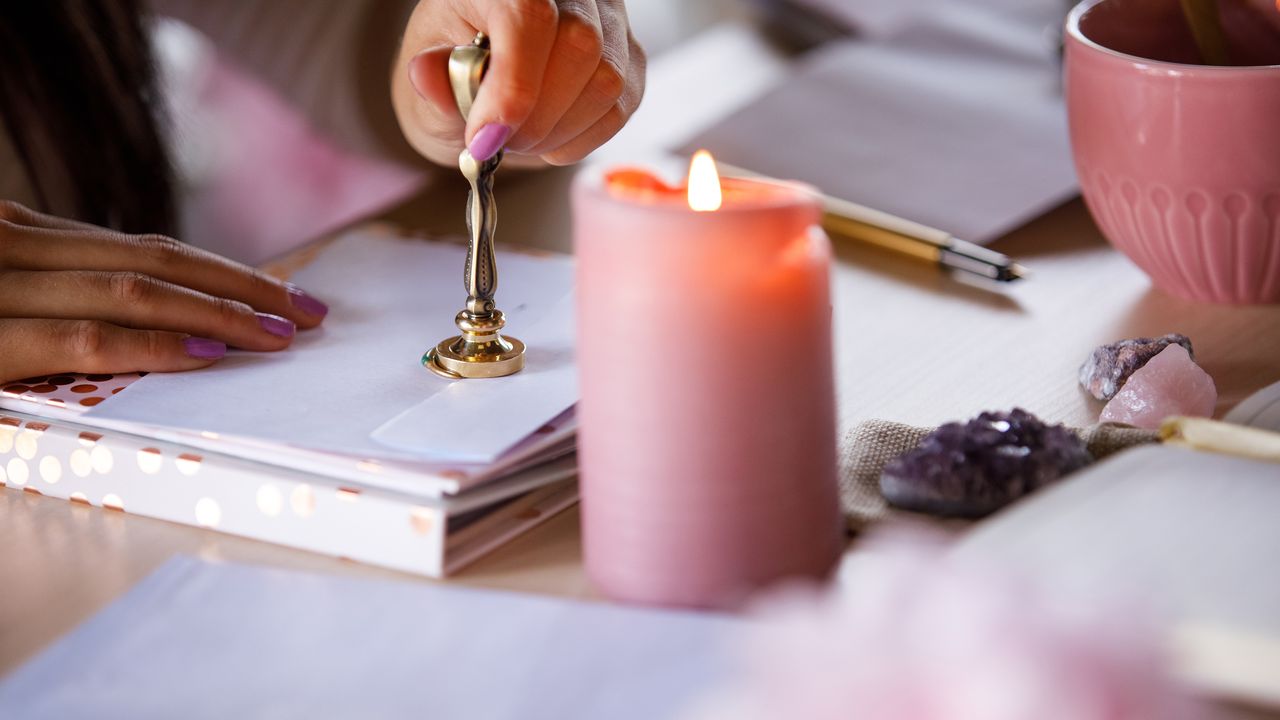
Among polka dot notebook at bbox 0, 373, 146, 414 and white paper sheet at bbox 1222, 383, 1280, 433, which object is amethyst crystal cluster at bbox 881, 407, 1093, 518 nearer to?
white paper sheet at bbox 1222, 383, 1280, 433

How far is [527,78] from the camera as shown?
546 millimetres

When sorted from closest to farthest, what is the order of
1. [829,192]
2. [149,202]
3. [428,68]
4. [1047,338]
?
[428,68], [1047,338], [829,192], [149,202]

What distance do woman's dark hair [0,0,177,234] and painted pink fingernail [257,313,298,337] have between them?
0.42 metres

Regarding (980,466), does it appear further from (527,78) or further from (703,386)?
(527,78)

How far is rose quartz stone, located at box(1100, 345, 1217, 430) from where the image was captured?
55 centimetres

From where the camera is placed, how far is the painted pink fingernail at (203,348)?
554mm

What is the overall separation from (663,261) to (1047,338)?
33 centimetres

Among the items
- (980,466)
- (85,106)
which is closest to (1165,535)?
(980,466)

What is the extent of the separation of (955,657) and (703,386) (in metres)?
0.12

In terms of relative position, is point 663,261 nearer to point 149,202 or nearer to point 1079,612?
point 1079,612

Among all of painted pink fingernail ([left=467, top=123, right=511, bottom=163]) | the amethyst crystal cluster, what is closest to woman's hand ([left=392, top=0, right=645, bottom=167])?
painted pink fingernail ([left=467, top=123, right=511, bottom=163])

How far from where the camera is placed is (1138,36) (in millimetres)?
686

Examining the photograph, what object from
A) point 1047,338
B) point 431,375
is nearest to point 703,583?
point 431,375

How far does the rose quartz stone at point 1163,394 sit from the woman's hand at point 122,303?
35 cm
